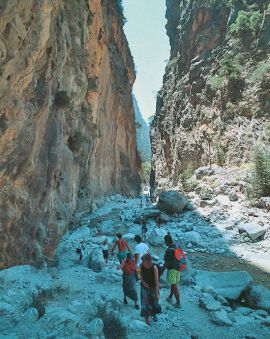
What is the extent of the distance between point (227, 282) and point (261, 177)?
397 inches

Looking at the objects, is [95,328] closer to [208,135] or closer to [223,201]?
[223,201]

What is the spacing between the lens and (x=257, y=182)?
17.0m

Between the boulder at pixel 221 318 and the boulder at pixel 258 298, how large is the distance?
3.59ft

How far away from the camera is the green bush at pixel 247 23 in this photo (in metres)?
25.3

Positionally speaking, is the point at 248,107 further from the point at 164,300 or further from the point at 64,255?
the point at 164,300

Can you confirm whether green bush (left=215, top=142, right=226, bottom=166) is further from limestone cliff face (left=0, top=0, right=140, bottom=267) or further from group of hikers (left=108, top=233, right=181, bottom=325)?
group of hikers (left=108, top=233, right=181, bottom=325)

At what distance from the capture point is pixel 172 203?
1977 cm

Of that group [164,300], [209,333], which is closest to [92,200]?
[164,300]

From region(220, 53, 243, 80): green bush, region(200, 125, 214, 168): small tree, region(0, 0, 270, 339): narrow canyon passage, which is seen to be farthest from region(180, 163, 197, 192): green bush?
region(220, 53, 243, 80): green bush

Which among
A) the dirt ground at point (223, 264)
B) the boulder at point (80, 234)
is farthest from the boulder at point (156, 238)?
the boulder at point (80, 234)

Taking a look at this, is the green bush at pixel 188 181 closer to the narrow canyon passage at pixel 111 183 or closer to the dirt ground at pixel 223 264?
the narrow canyon passage at pixel 111 183

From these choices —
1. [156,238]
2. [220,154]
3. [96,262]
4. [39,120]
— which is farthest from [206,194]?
[39,120]

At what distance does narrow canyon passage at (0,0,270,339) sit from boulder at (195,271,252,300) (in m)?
0.04

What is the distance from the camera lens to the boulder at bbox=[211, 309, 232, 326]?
18.9ft
